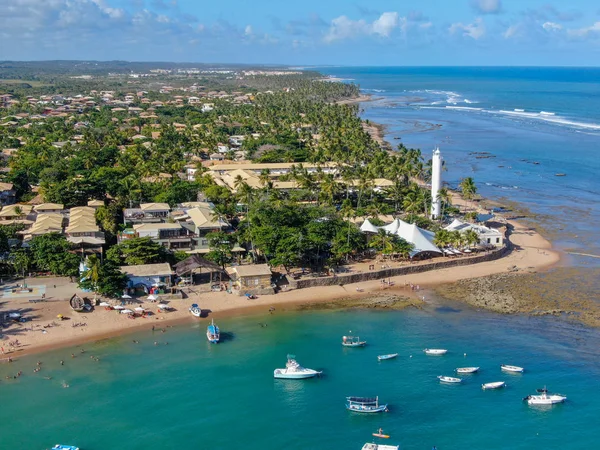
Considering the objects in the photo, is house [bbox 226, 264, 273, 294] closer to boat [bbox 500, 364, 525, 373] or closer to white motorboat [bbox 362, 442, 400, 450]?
boat [bbox 500, 364, 525, 373]

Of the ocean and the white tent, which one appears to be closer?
the ocean

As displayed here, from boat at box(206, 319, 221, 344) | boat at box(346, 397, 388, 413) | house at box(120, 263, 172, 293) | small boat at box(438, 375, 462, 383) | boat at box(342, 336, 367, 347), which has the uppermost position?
house at box(120, 263, 172, 293)

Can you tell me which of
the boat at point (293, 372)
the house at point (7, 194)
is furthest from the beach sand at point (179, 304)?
the house at point (7, 194)

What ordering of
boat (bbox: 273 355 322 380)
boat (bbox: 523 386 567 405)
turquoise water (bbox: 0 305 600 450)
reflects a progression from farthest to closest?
1. boat (bbox: 273 355 322 380)
2. boat (bbox: 523 386 567 405)
3. turquoise water (bbox: 0 305 600 450)

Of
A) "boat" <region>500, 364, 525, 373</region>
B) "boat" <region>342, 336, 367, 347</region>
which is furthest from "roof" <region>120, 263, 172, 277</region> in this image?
"boat" <region>500, 364, 525, 373</region>

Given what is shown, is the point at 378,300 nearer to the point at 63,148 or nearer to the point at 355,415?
the point at 355,415

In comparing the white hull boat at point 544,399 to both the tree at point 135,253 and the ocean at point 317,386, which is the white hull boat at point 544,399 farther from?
the tree at point 135,253

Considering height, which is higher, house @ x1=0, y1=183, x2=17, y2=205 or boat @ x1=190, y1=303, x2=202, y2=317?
house @ x1=0, y1=183, x2=17, y2=205

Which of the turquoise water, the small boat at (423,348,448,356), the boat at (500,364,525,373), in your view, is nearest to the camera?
the turquoise water
